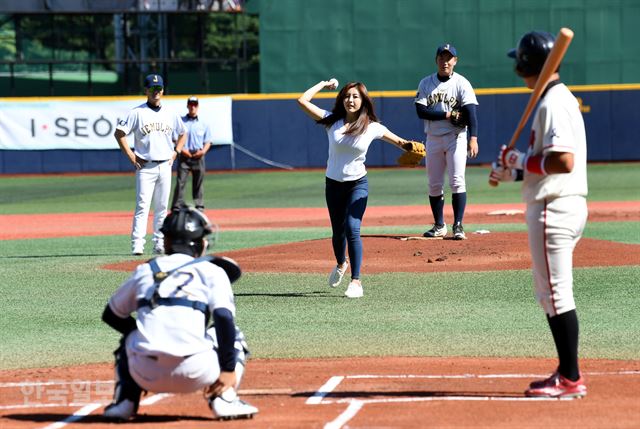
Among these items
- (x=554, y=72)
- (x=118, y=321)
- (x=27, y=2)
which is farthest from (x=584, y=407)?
(x=27, y=2)

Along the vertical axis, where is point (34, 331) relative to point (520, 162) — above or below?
below

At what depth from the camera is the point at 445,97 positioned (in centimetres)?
1311

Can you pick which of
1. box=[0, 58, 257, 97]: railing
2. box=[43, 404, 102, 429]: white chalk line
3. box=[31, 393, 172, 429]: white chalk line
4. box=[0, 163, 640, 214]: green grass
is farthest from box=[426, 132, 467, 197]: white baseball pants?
box=[0, 58, 257, 97]: railing

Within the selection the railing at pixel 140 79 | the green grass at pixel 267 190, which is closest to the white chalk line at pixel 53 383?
the green grass at pixel 267 190

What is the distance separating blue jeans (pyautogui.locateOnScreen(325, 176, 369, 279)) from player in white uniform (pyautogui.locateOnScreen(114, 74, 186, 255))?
12.6 ft

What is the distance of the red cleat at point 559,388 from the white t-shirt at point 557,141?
97cm

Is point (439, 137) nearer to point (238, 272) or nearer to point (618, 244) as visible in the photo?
point (618, 244)

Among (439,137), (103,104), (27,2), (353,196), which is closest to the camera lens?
(353,196)

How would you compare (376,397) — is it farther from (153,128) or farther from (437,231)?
(153,128)

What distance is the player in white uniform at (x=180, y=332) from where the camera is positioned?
222 inches

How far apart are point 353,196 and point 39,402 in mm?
4253

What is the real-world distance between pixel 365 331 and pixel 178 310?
338 centimetres

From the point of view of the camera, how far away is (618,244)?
13.5 m

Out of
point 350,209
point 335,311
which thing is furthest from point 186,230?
point 350,209
